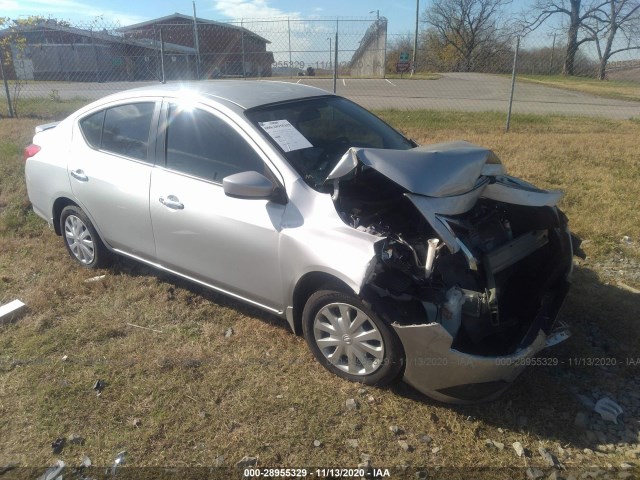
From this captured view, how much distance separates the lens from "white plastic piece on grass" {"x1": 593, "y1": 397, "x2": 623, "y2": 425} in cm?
267

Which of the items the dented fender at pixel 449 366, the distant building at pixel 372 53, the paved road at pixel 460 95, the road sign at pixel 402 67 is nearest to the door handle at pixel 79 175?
the dented fender at pixel 449 366

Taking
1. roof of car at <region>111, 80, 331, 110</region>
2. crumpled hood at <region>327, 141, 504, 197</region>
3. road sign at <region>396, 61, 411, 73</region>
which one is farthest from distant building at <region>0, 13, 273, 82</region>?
crumpled hood at <region>327, 141, 504, 197</region>

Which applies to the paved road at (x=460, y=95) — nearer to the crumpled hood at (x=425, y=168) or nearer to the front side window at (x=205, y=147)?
the front side window at (x=205, y=147)

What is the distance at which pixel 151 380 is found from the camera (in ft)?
9.88

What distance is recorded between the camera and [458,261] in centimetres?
281

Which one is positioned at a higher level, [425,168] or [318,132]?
[318,132]

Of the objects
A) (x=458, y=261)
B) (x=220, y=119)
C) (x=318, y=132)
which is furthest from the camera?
(x=318, y=132)

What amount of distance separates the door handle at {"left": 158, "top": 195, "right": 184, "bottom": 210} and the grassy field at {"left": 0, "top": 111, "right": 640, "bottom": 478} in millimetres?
883

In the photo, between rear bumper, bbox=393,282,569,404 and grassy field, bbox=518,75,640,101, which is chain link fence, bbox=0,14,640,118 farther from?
rear bumper, bbox=393,282,569,404

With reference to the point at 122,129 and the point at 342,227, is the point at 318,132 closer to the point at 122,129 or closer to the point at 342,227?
the point at 342,227

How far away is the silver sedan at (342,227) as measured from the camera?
262 centimetres

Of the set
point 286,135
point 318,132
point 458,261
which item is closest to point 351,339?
point 458,261

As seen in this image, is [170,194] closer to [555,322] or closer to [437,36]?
[555,322]

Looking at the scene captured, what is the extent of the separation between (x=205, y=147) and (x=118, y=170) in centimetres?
88
